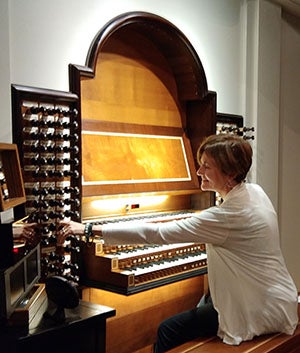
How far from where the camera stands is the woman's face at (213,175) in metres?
2.35

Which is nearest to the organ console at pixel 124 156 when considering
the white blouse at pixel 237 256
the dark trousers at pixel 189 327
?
the dark trousers at pixel 189 327

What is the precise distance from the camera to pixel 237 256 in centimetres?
225

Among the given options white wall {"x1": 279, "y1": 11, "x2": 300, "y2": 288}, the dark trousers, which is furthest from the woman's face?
white wall {"x1": 279, "y1": 11, "x2": 300, "y2": 288}

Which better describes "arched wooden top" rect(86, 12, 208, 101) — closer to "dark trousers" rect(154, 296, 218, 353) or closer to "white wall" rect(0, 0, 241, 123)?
"white wall" rect(0, 0, 241, 123)

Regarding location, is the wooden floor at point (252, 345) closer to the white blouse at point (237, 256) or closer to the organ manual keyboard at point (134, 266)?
the white blouse at point (237, 256)

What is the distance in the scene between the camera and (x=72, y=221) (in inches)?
99.8

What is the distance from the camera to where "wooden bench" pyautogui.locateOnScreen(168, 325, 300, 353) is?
2.20m

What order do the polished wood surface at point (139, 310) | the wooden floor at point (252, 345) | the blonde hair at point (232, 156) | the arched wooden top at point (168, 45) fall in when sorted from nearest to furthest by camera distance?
the wooden floor at point (252, 345), the blonde hair at point (232, 156), the arched wooden top at point (168, 45), the polished wood surface at point (139, 310)

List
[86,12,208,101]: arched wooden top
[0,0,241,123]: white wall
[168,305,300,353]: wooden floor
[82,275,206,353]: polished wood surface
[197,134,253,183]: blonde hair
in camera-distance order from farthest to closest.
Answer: [82,275,206,353]: polished wood surface → [86,12,208,101]: arched wooden top → [0,0,241,123]: white wall → [197,134,253,183]: blonde hair → [168,305,300,353]: wooden floor

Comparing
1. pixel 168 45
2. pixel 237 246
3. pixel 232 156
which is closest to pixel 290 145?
pixel 168 45

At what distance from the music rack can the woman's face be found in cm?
Result: 71

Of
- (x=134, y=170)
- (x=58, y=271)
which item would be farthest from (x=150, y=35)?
(x=58, y=271)

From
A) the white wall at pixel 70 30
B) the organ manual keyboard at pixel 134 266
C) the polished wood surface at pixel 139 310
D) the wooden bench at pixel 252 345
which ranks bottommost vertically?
the polished wood surface at pixel 139 310

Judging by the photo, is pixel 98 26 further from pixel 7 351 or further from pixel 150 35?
pixel 7 351
